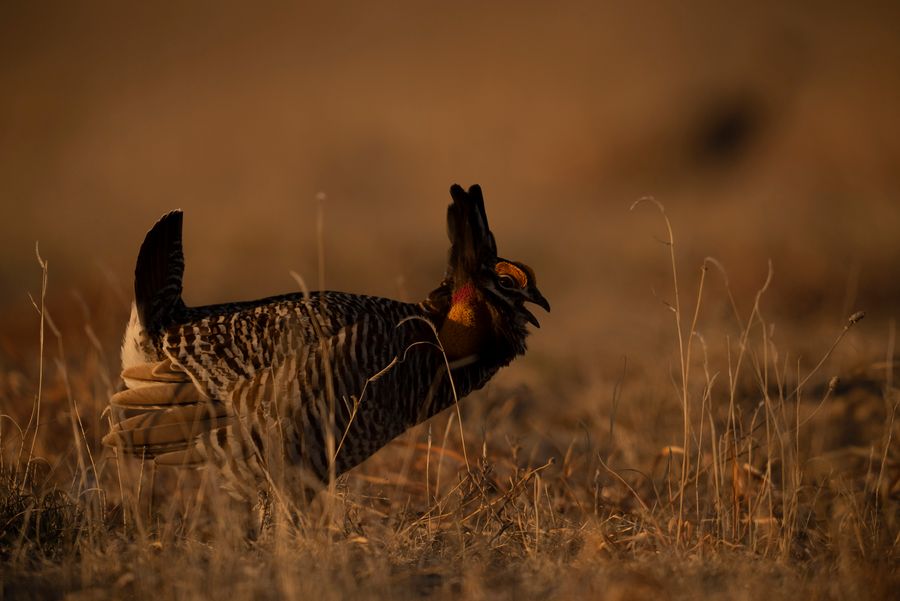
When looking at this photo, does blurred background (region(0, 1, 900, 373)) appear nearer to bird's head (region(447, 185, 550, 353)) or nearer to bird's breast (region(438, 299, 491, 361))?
bird's head (region(447, 185, 550, 353))

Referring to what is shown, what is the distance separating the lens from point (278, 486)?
11.5 ft

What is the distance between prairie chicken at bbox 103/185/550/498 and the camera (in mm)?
3623

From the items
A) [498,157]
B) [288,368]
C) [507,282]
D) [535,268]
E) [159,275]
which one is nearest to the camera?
[288,368]

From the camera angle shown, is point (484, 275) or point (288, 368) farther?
point (484, 275)

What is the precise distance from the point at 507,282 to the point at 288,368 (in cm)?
113

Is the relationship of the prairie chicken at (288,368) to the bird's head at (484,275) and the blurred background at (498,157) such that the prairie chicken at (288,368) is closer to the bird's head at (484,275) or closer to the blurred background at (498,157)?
the bird's head at (484,275)

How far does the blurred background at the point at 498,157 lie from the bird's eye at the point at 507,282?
2.87 ft

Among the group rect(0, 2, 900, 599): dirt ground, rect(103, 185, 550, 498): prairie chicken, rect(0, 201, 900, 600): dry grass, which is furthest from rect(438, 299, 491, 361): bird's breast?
rect(0, 201, 900, 600): dry grass

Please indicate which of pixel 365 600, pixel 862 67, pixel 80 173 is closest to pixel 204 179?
pixel 80 173

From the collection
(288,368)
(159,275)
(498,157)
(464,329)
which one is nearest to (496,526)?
(464,329)

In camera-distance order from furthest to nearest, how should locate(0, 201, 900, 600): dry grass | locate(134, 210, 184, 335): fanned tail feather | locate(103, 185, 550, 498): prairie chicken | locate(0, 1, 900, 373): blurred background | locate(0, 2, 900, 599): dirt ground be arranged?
locate(0, 1, 900, 373): blurred background, locate(134, 210, 184, 335): fanned tail feather, locate(103, 185, 550, 498): prairie chicken, locate(0, 2, 900, 599): dirt ground, locate(0, 201, 900, 600): dry grass

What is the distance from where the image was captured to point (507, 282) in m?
4.24

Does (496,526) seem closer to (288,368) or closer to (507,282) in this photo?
(288,368)

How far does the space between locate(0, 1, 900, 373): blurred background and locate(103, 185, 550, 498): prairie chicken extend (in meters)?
0.45
